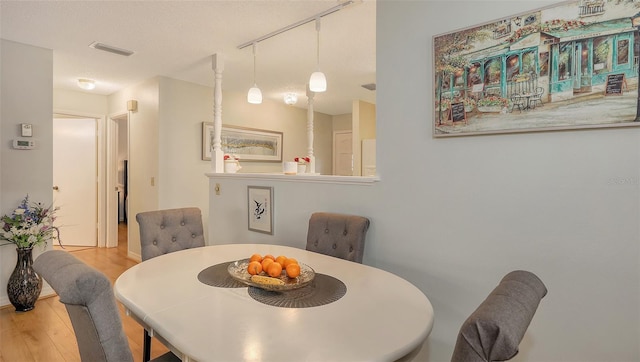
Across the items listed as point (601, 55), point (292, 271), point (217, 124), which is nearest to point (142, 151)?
point (217, 124)

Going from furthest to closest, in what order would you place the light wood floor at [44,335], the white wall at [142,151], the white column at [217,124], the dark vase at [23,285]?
the white wall at [142,151], the white column at [217,124], the dark vase at [23,285], the light wood floor at [44,335]

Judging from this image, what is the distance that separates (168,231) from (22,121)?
2.16m

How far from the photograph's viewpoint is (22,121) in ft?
10.0

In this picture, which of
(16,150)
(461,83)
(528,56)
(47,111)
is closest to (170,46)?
(47,111)

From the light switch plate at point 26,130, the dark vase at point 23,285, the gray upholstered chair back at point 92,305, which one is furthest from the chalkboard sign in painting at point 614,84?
the light switch plate at point 26,130

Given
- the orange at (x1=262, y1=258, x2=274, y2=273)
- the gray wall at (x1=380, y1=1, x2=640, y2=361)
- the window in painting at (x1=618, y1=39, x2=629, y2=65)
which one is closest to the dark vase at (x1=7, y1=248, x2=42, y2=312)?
the orange at (x1=262, y1=258, x2=274, y2=273)

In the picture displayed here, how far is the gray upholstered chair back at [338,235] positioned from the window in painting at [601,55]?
125cm

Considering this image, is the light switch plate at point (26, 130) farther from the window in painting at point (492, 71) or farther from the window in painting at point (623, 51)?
the window in painting at point (623, 51)

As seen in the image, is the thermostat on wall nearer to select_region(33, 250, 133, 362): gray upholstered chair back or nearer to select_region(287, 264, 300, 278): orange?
select_region(33, 250, 133, 362): gray upholstered chair back

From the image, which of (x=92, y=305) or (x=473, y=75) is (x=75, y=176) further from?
(x=473, y=75)

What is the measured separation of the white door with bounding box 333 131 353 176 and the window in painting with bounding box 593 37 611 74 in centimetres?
531

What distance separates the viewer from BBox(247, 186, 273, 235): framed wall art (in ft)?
8.75

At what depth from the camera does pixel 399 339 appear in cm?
94

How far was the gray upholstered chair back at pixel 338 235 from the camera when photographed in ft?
6.27
